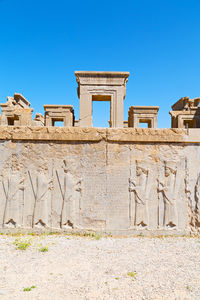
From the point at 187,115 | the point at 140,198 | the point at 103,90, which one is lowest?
the point at 140,198

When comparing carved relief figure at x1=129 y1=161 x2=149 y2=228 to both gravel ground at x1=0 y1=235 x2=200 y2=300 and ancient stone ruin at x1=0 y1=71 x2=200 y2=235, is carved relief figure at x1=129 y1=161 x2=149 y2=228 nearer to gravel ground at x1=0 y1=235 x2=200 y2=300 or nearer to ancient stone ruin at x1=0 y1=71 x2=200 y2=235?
ancient stone ruin at x1=0 y1=71 x2=200 y2=235

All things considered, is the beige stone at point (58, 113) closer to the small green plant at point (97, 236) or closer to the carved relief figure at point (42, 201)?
the carved relief figure at point (42, 201)

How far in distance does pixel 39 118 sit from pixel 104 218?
12.1 metres

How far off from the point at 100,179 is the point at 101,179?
24 mm

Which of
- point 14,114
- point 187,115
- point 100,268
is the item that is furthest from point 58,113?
point 100,268

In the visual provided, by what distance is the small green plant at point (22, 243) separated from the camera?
3.99m

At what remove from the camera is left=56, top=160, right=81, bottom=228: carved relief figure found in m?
4.79

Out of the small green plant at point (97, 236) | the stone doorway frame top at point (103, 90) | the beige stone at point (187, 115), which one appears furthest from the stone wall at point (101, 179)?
the beige stone at point (187, 115)

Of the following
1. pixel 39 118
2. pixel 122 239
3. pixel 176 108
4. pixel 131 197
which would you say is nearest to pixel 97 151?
pixel 131 197

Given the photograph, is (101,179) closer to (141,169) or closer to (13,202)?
(141,169)

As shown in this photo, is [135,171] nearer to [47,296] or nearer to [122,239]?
[122,239]

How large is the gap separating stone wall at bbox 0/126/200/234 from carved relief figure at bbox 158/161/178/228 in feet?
0.08

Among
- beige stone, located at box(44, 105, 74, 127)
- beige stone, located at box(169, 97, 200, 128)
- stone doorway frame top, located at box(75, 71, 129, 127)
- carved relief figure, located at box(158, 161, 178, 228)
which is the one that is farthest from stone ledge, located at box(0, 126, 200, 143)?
beige stone, located at box(44, 105, 74, 127)

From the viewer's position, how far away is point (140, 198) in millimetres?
4805
